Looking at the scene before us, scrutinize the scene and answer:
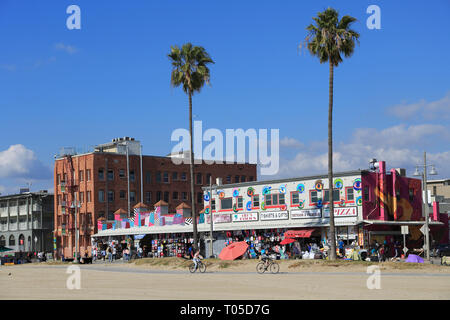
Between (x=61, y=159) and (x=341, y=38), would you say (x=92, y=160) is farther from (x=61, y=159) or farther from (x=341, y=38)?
(x=341, y=38)

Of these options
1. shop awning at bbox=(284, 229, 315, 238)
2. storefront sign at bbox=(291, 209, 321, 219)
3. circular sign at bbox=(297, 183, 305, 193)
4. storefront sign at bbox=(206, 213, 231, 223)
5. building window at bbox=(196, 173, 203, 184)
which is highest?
building window at bbox=(196, 173, 203, 184)

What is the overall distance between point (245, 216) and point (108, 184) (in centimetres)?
2986

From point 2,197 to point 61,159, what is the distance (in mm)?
23195

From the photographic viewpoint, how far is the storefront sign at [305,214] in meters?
51.0

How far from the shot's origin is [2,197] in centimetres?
10250

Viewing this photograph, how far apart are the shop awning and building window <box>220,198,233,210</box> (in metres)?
8.11

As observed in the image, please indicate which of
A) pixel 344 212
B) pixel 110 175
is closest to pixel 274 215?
pixel 344 212

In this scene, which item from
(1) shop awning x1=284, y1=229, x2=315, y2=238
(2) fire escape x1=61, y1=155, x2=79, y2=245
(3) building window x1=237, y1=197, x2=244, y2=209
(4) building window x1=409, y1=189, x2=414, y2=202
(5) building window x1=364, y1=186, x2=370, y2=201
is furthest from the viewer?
(2) fire escape x1=61, y1=155, x2=79, y2=245

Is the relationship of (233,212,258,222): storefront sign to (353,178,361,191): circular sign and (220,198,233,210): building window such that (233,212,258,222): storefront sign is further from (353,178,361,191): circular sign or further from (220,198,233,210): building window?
(353,178,361,191): circular sign

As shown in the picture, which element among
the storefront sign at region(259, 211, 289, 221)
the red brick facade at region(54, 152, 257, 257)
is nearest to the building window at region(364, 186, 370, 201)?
the storefront sign at region(259, 211, 289, 221)

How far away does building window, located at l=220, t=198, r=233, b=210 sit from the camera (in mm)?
57916

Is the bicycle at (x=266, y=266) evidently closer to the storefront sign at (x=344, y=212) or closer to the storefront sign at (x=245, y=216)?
the storefront sign at (x=344, y=212)

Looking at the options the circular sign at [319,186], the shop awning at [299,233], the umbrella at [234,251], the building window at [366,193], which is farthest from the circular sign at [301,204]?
the umbrella at [234,251]
